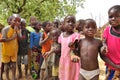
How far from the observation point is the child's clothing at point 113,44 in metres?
3.47

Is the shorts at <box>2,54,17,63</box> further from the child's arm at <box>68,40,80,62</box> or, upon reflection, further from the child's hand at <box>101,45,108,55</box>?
the child's hand at <box>101,45,108,55</box>

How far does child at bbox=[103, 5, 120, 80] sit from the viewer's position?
137 inches

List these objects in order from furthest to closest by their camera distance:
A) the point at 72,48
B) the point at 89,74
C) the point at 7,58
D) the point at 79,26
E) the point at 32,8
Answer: the point at 32,8
the point at 7,58
the point at 79,26
the point at 72,48
the point at 89,74

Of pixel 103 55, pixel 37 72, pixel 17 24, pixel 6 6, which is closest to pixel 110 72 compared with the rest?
pixel 103 55

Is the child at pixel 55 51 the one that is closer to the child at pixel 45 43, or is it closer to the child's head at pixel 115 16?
the child at pixel 45 43

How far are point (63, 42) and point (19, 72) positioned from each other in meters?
3.38

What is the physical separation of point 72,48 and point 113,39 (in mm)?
619

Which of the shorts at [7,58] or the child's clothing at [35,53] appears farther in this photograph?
the child's clothing at [35,53]

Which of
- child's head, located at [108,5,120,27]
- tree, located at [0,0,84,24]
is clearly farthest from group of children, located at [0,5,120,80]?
tree, located at [0,0,84,24]

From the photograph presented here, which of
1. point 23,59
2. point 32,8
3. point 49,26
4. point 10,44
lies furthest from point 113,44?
point 32,8

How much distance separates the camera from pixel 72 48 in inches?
152

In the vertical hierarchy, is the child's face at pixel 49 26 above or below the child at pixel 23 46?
above

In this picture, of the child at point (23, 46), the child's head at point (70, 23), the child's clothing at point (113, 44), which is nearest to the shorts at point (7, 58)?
the child at point (23, 46)

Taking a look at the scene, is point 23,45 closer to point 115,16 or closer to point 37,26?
point 37,26
